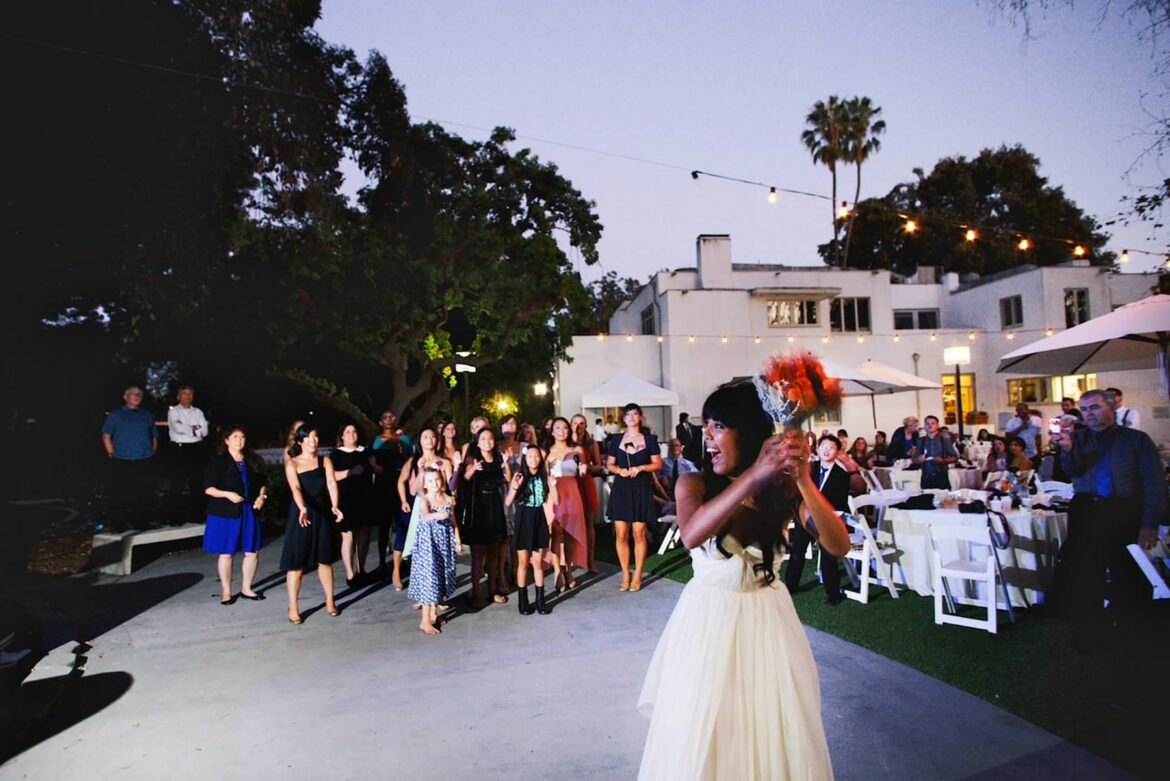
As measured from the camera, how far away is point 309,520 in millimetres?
6434

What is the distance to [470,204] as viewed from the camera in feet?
64.9

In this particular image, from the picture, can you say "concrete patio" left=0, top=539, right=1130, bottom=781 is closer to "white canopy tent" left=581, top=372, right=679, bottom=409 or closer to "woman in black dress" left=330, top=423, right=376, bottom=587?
"woman in black dress" left=330, top=423, right=376, bottom=587

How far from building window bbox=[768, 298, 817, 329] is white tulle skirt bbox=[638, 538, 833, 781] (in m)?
21.5

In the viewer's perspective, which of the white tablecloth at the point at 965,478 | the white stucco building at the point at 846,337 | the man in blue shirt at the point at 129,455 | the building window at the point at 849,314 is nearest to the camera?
the man in blue shirt at the point at 129,455

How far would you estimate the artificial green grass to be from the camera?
12.1ft

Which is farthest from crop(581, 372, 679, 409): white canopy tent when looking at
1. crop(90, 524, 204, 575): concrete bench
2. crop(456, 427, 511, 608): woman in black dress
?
crop(90, 524, 204, 575): concrete bench

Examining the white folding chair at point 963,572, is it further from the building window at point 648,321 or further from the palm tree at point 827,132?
the palm tree at point 827,132

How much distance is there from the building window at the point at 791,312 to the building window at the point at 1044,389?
6.92m

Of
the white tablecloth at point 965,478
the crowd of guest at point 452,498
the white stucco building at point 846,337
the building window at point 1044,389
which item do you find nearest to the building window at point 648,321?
the white stucco building at point 846,337

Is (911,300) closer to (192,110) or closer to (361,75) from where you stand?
(361,75)

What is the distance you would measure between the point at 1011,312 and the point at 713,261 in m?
10.8

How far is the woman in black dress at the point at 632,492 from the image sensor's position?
7.39 m

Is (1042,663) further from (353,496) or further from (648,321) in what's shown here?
(648,321)

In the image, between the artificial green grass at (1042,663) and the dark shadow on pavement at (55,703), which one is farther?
the dark shadow on pavement at (55,703)
